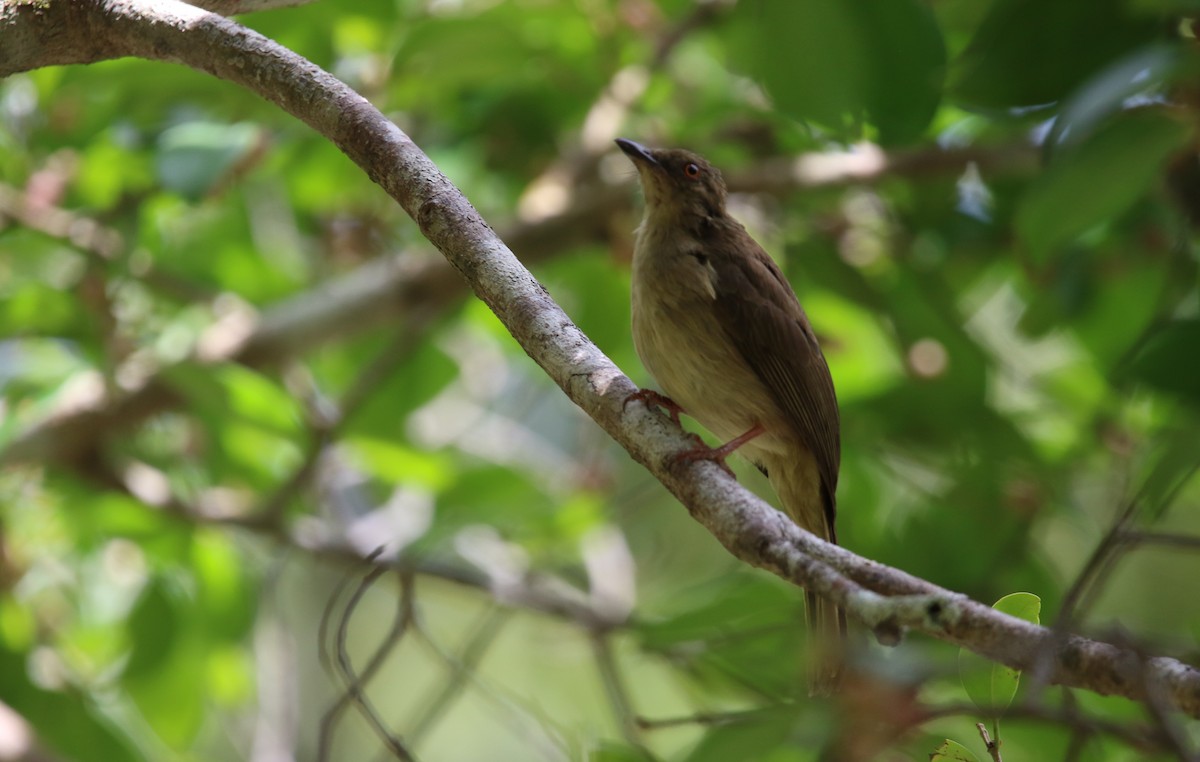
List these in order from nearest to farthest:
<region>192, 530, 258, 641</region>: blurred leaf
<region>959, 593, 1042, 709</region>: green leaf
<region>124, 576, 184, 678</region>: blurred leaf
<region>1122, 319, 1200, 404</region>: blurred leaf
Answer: <region>959, 593, 1042, 709</region>: green leaf
<region>1122, 319, 1200, 404</region>: blurred leaf
<region>124, 576, 184, 678</region>: blurred leaf
<region>192, 530, 258, 641</region>: blurred leaf

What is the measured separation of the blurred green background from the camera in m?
3.10

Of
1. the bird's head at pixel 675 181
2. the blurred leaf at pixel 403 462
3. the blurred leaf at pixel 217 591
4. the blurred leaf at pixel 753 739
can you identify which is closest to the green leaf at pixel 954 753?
the blurred leaf at pixel 753 739

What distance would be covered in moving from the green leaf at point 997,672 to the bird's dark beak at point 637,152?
2502 mm

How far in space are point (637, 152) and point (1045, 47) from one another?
62.3 inches

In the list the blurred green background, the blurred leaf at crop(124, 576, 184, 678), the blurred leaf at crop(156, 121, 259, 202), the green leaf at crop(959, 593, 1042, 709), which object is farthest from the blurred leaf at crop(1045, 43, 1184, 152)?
the blurred leaf at crop(124, 576, 184, 678)

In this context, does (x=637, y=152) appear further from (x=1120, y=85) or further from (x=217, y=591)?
(x=217, y=591)

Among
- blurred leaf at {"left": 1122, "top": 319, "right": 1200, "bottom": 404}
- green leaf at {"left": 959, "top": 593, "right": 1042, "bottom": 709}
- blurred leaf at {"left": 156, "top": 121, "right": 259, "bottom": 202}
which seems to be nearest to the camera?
green leaf at {"left": 959, "top": 593, "right": 1042, "bottom": 709}

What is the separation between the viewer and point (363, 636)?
8.96 metres

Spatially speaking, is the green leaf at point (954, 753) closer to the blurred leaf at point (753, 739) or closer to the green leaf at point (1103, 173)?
the blurred leaf at point (753, 739)

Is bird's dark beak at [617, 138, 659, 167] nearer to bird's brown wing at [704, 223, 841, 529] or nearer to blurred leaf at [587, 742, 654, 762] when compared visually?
bird's brown wing at [704, 223, 841, 529]

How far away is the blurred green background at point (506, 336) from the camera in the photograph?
3.10 m

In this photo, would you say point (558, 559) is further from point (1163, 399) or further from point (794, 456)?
point (1163, 399)

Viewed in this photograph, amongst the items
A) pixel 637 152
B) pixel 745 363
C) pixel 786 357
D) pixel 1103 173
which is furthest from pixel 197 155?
pixel 1103 173

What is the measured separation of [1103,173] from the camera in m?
2.48
